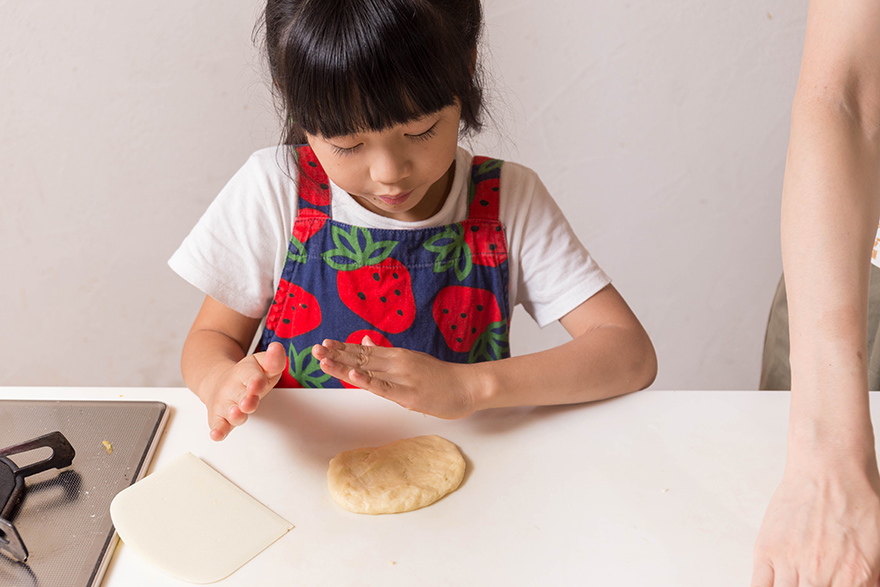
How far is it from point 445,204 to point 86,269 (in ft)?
3.81

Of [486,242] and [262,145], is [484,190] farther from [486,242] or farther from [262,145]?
[262,145]

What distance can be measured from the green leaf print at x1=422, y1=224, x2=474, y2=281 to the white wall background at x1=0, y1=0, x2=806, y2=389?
0.53 metres

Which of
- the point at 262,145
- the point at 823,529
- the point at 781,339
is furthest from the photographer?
the point at 262,145

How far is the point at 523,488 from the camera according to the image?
64 centimetres

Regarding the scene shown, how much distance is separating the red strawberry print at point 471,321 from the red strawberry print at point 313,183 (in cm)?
21

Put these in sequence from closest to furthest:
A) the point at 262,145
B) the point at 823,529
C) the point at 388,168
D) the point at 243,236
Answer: the point at 823,529
the point at 388,168
the point at 243,236
the point at 262,145

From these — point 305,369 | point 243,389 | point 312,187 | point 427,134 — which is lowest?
point 305,369

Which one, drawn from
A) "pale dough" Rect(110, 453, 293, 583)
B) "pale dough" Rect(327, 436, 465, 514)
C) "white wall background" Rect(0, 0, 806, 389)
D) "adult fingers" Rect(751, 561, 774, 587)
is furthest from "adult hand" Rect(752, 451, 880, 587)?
"white wall background" Rect(0, 0, 806, 389)

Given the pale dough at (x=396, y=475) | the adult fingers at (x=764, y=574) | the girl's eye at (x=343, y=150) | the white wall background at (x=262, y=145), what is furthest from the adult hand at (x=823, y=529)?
the white wall background at (x=262, y=145)

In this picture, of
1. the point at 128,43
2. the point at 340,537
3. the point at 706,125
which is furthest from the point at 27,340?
the point at 706,125

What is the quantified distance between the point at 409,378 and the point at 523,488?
0.16 metres

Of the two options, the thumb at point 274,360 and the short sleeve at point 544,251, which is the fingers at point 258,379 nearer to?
the thumb at point 274,360

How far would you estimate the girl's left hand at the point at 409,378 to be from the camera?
66 centimetres

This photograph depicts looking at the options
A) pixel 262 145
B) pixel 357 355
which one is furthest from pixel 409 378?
pixel 262 145
